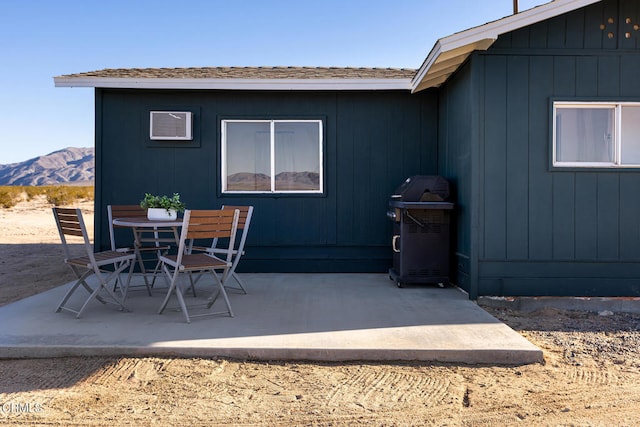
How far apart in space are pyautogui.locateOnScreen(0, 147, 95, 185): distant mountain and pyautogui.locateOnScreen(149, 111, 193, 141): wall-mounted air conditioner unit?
327 feet

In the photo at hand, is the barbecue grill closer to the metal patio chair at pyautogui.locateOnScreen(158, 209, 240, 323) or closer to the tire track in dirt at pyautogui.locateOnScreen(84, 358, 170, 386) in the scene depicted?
the metal patio chair at pyautogui.locateOnScreen(158, 209, 240, 323)

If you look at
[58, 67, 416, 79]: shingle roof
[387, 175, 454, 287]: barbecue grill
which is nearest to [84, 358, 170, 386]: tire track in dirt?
[387, 175, 454, 287]: barbecue grill

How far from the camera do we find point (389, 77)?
6121 mm

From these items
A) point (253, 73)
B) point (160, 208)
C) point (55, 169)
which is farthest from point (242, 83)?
point (55, 169)

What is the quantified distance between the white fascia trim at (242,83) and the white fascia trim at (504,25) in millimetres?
1509

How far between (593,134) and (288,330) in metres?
3.74

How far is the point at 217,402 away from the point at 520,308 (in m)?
3.35

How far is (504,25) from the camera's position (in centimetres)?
444

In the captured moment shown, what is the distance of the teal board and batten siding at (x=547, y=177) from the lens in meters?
4.73

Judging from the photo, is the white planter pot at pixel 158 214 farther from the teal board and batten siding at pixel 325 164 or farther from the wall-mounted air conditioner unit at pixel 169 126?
the wall-mounted air conditioner unit at pixel 169 126

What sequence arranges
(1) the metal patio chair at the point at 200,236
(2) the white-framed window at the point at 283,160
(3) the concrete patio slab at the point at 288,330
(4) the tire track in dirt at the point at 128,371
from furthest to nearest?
1. (2) the white-framed window at the point at 283,160
2. (1) the metal patio chair at the point at 200,236
3. (3) the concrete patio slab at the point at 288,330
4. (4) the tire track in dirt at the point at 128,371

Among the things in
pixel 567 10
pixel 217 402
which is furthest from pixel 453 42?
pixel 217 402

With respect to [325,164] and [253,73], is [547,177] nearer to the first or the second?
[325,164]

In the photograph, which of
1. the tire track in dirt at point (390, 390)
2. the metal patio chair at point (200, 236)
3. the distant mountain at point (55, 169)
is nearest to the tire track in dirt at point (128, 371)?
the metal patio chair at point (200, 236)
